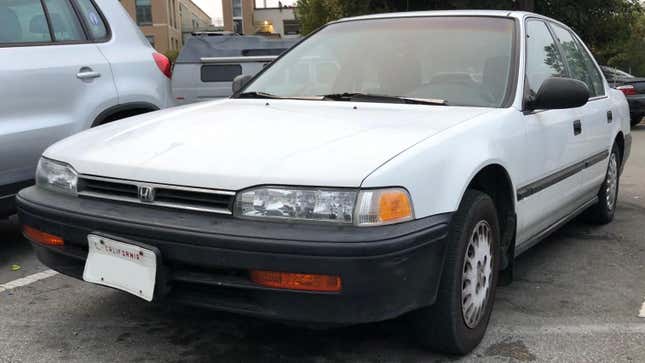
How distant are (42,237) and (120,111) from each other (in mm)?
1960

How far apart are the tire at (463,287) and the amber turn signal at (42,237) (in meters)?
1.49

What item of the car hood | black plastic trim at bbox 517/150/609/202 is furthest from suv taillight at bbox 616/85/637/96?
the car hood

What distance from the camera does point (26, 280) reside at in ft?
12.8

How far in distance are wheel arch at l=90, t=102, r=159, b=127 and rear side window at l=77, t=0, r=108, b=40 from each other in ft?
1.62

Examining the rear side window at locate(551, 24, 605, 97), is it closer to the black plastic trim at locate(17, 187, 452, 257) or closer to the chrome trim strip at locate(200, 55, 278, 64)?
the black plastic trim at locate(17, 187, 452, 257)

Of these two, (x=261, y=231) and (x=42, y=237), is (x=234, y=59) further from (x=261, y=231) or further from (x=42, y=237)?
(x=261, y=231)

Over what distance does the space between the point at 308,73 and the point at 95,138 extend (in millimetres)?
1292

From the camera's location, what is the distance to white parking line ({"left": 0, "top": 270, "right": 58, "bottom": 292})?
3781 mm

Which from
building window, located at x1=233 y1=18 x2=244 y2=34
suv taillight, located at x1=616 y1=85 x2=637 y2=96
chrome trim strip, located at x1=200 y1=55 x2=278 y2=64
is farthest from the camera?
building window, located at x1=233 y1=18 x2=244 y2=34

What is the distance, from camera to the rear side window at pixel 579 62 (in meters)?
4.45

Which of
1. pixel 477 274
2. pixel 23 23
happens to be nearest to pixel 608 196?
pixel 477 274

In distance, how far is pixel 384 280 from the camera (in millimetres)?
2328

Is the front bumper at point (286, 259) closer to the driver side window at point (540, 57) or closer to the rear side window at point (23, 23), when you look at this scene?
the driver side window at point (540, 57)

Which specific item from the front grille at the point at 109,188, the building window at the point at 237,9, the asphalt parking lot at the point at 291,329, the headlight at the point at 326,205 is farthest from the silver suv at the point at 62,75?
the building window at the point at 237,9
